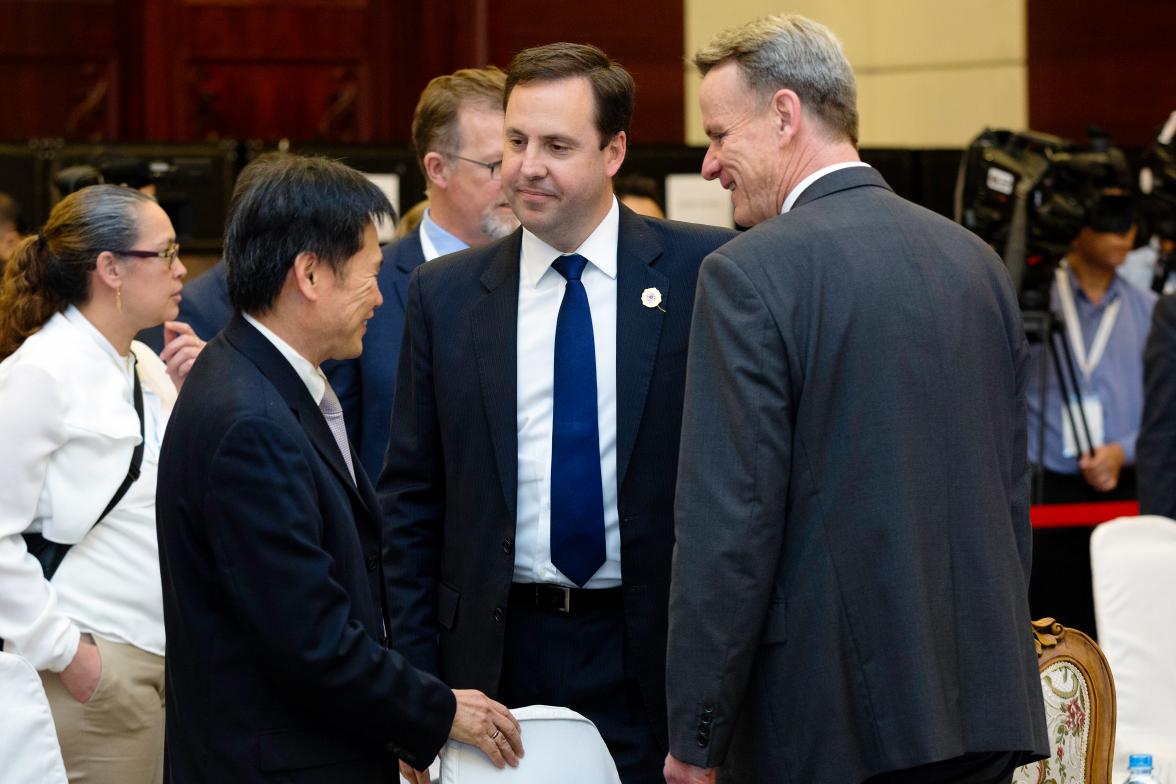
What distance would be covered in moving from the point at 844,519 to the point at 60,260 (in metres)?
1.74

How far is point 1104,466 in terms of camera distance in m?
5.21

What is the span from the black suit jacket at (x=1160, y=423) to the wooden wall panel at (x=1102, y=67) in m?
3.46

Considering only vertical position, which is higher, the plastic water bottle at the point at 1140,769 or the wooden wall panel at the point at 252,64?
the wooden wall panel at the point at 252,64

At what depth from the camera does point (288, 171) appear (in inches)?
81.5

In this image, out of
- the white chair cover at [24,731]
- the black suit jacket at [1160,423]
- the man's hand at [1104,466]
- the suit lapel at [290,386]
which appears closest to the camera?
the suit lapel at [290,386]

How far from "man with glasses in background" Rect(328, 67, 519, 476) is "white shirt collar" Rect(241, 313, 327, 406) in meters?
1.16

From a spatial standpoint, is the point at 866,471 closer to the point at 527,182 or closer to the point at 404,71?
the point at 527,182

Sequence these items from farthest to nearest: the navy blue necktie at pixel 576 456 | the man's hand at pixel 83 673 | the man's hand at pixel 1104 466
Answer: the man's hand at pixel 1104 466
the man's hand at pixel 83 673
the navy blue necktie at pixel 576 456

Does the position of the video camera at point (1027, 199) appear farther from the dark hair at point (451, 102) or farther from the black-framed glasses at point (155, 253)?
the black-framed glasses at point (155, 253)

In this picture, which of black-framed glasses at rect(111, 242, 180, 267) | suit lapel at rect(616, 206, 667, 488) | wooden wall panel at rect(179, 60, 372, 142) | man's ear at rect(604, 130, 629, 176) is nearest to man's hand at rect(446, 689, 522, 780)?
suit lapel at rect(616, 206, 667, 488)

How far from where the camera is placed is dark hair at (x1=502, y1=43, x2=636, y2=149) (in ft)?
8.32

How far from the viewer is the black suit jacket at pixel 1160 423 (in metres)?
4.03

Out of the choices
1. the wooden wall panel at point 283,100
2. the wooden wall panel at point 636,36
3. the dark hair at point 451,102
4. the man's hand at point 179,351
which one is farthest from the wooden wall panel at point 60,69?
the man's hand at point 179,351

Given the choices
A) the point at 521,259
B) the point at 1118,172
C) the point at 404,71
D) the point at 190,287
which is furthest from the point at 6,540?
the point at 404,71
